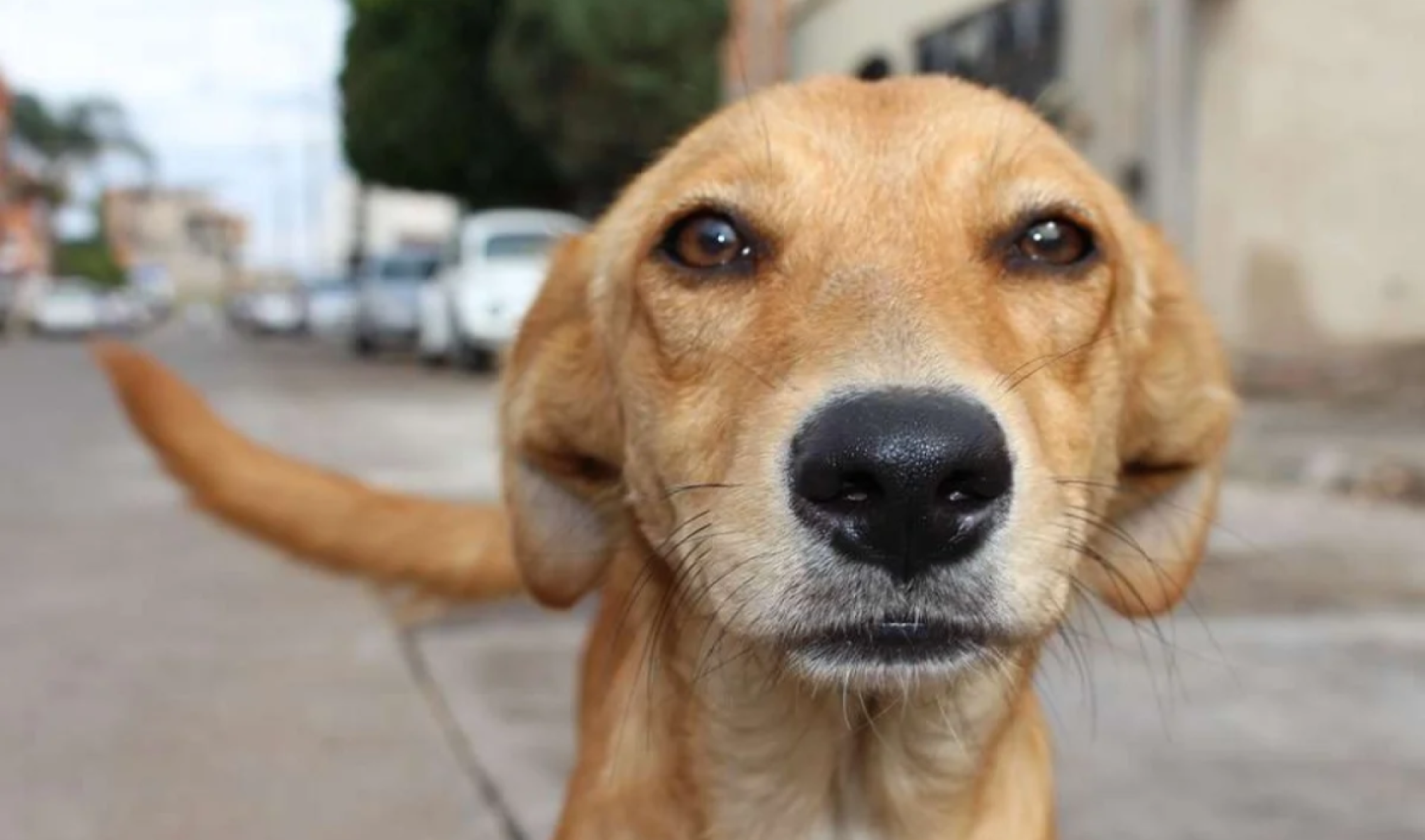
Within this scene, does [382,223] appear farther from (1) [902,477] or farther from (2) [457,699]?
(1) [902,477]

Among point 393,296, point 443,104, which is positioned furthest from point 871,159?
point 393,296

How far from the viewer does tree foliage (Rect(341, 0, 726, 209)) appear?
742 inches

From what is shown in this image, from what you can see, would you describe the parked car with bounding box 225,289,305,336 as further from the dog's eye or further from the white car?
the dog's eye

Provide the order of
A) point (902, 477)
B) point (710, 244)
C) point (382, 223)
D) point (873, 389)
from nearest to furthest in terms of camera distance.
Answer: point (902, 477) < point (873, 389) < point (710, 244) < point (382, 223)

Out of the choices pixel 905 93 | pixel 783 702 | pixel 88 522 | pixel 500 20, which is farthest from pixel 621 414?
pixel 500 20

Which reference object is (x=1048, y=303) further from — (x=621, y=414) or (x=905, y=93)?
(x=621, y=414)

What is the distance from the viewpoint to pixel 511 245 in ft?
62.5

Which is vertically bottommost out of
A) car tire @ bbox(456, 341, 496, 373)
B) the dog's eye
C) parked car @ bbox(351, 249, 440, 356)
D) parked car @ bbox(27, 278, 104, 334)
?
parked car @ bbox(27, 278, 104, 334)

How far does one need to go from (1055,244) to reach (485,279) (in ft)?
54.5

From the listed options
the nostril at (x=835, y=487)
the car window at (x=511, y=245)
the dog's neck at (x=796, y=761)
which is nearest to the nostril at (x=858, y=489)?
the nostril at (x=835, y=487)

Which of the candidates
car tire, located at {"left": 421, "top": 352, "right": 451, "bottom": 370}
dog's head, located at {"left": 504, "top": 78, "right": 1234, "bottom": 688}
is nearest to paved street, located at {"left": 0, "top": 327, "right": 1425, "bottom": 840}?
dog's head, located at {"left": 504, "top": 78, "right": 1234, "bottom": 688}

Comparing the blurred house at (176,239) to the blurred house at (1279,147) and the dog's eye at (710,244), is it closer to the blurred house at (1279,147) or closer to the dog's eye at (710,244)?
the blurred house at (1279,147)

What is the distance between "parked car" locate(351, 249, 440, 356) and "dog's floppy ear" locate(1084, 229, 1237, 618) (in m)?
23.7

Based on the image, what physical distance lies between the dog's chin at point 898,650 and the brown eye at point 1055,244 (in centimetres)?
68
